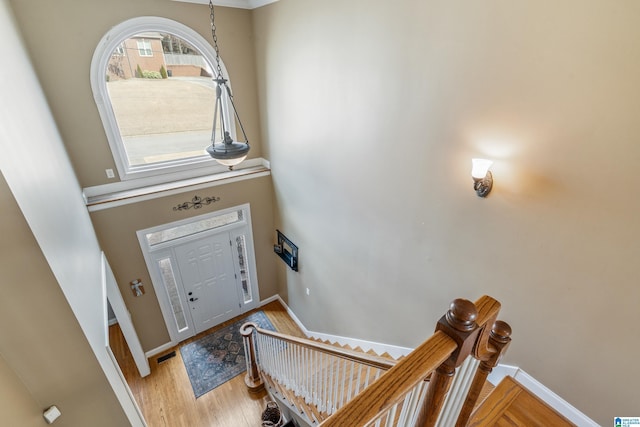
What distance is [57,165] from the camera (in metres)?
2.70

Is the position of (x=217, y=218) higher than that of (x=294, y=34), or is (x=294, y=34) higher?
(x=294, y=34)

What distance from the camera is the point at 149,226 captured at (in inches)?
172

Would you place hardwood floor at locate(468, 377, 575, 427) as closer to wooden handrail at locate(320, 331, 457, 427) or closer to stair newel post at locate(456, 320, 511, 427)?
stair newel post at locate(456, 320, 511, 427)

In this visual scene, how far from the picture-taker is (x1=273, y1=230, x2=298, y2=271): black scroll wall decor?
5091 millimetres

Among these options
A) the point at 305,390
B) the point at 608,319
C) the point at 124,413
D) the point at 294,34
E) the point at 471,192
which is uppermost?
the point at 294,34

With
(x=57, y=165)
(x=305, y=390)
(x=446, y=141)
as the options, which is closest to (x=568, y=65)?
(x=446, y=141)

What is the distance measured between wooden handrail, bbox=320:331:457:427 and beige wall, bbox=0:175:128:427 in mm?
1817

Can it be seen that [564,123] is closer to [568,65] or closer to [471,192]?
[568,65]

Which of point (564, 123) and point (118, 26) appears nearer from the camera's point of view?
point (564, 123)

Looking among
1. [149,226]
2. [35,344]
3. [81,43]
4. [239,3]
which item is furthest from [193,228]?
[239,3]

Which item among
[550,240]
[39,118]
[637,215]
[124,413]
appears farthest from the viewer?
[39,118]

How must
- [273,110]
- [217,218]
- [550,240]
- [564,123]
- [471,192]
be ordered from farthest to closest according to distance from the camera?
1. [217,218]
2. [273,110]
3. [471,192]
4. [550,240]
5. [564,123]

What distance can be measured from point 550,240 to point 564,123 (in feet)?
2.34

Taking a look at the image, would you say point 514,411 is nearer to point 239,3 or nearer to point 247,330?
point 247,330
